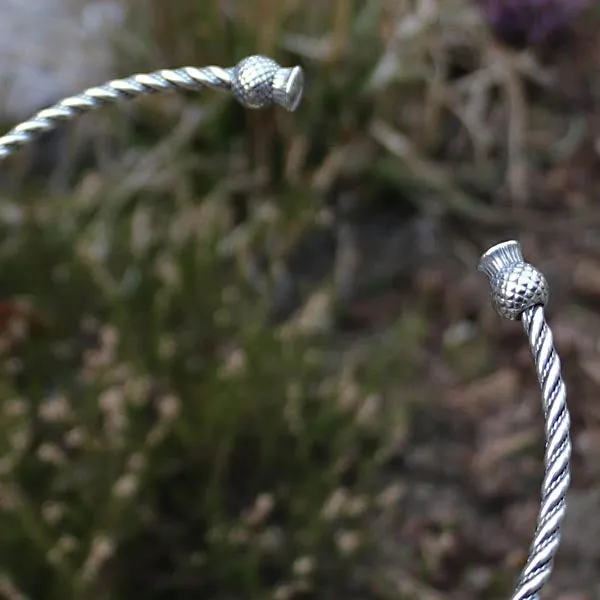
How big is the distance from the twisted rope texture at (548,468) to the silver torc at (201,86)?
136 millimetres

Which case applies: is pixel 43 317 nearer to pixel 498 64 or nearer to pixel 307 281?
pixel 307 281

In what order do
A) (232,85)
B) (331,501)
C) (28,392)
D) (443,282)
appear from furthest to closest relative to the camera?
(443,282), (28,392), (331,501), (232,85)

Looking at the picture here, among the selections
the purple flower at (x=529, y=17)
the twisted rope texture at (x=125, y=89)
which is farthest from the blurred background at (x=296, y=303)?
the twisted rope texture at (x=125, y=89)

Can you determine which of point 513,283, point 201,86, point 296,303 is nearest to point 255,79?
point 201,86

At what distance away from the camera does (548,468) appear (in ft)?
1.08

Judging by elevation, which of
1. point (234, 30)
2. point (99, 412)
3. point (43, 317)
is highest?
point (234, 30)

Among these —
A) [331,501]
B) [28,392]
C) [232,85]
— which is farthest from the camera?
A: [28,392]

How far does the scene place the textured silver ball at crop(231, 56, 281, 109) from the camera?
1.20 feet

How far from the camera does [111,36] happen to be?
983 mm

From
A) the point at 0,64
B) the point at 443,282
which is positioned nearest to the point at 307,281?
the point at 443,282

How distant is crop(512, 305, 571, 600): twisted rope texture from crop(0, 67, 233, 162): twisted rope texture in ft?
0.54

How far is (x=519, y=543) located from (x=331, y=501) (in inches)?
7.0

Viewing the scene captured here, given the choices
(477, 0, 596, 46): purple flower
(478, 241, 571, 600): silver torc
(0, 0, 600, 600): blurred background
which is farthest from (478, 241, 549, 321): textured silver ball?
(477, 0, 596, 46): purple flower

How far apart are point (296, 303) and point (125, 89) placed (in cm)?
53
